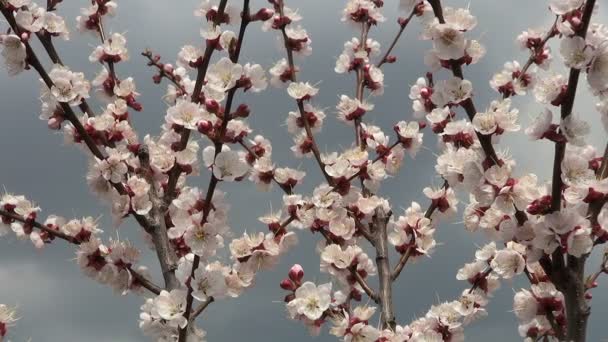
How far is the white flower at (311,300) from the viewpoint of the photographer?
4.66m

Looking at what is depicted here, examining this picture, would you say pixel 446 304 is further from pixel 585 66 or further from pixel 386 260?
pixel 585 66

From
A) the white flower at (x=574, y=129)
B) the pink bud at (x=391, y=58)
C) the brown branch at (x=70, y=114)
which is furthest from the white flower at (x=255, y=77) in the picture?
the pink bud at (x=391, y=58)

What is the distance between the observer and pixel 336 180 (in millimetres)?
5469

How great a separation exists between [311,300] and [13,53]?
7.98ft

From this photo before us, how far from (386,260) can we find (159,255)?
1.83 meters

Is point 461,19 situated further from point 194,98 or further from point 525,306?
point 194,98

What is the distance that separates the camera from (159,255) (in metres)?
4.43

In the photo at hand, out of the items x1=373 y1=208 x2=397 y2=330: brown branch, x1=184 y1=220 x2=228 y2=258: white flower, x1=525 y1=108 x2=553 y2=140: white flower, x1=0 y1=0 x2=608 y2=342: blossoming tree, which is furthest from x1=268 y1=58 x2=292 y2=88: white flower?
x1=525 y1=108 x2=553 y2=140: white flower

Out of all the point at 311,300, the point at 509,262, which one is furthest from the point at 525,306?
the point at 311,300

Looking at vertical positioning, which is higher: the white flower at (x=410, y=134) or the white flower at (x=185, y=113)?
the white flower at (x=410, y=134)

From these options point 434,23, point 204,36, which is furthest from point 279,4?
point 434,23

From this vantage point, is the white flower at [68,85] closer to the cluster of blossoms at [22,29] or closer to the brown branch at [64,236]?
the cluster of blossoms at [22,29]

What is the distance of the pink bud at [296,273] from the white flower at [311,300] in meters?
0.10

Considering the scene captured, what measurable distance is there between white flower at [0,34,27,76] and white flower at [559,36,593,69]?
3.11 meters
